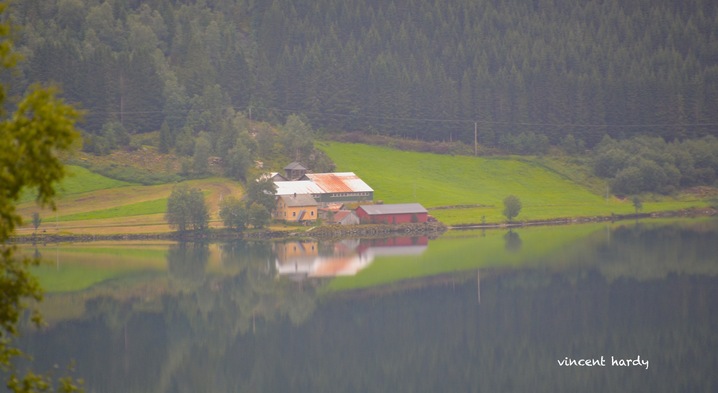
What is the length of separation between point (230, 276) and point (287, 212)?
28240 mm

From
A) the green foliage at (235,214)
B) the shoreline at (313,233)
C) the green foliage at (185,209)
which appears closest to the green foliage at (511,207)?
the shoreline at (313,233)

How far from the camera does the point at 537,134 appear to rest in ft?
434

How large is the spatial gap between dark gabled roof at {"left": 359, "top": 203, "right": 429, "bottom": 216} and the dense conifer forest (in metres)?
16.3

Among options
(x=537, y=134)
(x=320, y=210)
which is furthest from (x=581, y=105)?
(x=320, y=210)

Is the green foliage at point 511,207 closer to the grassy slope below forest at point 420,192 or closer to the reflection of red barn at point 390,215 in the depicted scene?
the grassy slope below forest at point 420,192

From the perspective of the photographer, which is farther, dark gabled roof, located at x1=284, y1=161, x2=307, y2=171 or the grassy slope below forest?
dark gabled roof, located at x1=284, y1=161, x2=307, y2=171

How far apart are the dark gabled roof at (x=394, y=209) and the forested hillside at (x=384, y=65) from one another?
2539 centimetres

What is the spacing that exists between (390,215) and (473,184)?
23609mm

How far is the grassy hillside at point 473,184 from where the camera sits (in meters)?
104

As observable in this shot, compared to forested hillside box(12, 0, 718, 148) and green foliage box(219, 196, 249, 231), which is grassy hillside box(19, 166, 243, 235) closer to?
green foliage box(219, 196, 249, 231)

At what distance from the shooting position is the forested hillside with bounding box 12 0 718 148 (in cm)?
11450

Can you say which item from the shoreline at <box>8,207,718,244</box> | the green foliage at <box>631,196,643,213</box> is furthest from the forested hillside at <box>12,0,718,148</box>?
the green foliage at <box>631,196,643,213</box>

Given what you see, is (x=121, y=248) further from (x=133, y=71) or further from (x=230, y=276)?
(x=133, y=71)

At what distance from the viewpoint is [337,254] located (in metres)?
78.3
